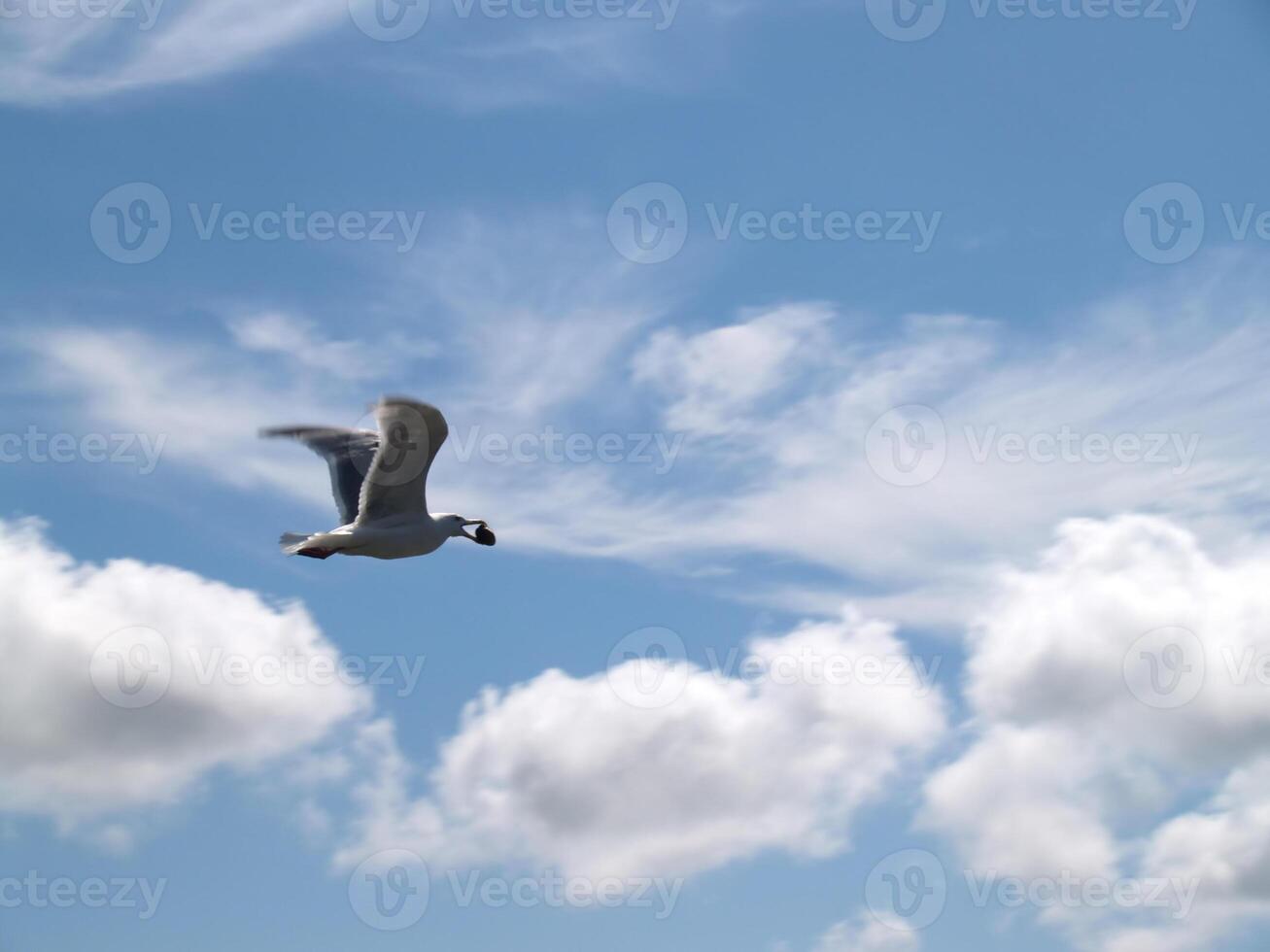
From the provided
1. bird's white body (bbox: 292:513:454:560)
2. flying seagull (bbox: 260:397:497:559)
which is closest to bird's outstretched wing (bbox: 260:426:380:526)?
flying seagull (bbox: 260:397:497:559)

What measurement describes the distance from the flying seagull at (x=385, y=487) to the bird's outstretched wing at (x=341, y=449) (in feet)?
0.08

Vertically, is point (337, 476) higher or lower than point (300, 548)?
higher

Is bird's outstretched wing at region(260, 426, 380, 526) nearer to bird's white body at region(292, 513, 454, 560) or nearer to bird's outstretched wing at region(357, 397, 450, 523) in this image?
bird's outstretched wing at region(357, 397, 450, 523)

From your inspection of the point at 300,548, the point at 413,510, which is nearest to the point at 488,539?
the point at 413,510

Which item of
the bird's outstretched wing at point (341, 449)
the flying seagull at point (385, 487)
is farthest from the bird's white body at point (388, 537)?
the bird's outstretched wing at point (341, 449)

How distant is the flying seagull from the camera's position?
27.4m

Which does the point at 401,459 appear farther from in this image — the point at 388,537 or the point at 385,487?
the point at 388,537

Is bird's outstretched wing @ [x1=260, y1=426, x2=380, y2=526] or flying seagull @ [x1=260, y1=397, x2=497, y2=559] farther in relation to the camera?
bird's outstretched wing @ [x1=260, y1=426, x2=380, y2=526]

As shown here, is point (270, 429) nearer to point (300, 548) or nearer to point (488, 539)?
point (300, 548)

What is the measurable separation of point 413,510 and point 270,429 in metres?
4.14

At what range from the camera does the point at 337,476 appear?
104 ft

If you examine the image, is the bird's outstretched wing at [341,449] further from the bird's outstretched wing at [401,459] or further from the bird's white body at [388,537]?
the bird's white body at [388,537]

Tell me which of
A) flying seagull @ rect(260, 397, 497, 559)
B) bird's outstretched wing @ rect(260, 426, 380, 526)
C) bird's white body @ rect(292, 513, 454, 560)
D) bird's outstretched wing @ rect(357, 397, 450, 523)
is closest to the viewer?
bird's outstretched wing @ rect(357, 397, 450, 523)

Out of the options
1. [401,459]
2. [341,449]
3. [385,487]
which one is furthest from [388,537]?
[341,449]
